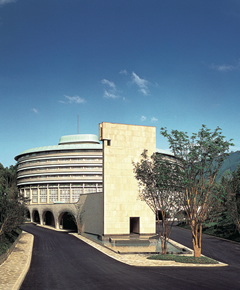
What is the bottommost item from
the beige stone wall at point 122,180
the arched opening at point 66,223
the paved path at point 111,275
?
the arched opening at point 66,223

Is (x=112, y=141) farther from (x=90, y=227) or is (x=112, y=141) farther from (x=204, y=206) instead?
(x=204, y=206)

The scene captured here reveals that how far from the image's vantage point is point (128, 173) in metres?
37.8

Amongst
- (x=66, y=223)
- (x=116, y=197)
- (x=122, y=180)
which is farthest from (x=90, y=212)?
(x=66, y=223)

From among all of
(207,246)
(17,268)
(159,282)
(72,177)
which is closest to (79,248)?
(17,268)

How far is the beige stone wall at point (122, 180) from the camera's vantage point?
1436 inches

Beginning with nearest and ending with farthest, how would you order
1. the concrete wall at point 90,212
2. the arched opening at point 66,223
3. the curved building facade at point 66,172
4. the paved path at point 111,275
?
the paved path at point 111,275 → the concrete wall at point 90,212 → the arched opening at point 66,223 → the curved building facade at point 66,172

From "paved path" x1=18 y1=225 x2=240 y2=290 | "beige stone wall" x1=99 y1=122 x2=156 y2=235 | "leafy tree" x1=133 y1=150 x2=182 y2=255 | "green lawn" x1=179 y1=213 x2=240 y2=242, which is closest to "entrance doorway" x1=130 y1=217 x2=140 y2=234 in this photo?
"beige stone wall" x1=99 y1=122 x2=156 y2=235

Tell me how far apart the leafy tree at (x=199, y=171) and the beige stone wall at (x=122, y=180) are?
13.7 m

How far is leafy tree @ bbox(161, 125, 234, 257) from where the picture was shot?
2350 centimetres

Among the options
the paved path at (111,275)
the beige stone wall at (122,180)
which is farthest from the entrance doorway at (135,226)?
the paved path at (111,275)

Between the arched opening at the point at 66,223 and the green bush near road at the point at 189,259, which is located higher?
the green bush near road at the point at 189,259

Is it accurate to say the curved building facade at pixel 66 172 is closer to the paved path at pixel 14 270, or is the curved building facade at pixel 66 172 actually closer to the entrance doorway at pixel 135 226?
the entrance doorway at pixel 135 226

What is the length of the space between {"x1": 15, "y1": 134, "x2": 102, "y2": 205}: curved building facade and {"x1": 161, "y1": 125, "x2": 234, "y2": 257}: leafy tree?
64068 mm

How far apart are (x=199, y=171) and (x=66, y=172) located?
67.5 meters
